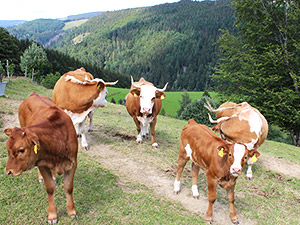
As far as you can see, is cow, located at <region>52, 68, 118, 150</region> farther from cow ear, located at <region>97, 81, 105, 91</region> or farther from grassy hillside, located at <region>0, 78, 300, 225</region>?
grassy hillside, located at <region>0, 78, 300, 225</region>

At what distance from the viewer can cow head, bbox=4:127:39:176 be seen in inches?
140

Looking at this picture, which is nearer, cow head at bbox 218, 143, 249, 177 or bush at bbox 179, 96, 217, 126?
cow head at bbox 218, 143, 249, 177

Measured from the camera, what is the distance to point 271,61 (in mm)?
19156

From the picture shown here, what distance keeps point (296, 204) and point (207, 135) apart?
386 cm

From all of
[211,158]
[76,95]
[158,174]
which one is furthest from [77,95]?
[211,158]

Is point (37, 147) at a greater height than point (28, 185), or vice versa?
point (37, 147)

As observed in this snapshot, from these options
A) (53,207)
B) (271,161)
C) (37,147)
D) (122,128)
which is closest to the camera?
(37,147)

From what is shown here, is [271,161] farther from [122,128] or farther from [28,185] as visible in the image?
[28,185]

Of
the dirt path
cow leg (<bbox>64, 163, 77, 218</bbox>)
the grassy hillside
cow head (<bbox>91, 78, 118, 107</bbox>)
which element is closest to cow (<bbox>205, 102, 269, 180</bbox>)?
the grassy hillside

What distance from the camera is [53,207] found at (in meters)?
4.39

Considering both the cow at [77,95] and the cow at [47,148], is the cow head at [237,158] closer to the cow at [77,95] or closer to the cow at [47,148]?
the cow at [47,148]

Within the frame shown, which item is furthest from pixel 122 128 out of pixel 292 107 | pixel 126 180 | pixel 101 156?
pixel 292 107

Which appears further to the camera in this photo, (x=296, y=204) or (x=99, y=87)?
(x=99, y=87)

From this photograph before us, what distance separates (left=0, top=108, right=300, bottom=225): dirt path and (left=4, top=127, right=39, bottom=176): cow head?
10.8ft
